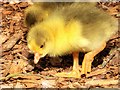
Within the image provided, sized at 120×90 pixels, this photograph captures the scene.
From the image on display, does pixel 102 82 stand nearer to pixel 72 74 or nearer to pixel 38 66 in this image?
pixel 72 74

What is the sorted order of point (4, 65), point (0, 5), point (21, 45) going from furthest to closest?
1. point (0, 5)
2. point (21, 45)
3. point (4, 65)

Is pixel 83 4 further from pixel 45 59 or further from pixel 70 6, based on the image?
pixel 45 59

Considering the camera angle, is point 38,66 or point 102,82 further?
point 38,66

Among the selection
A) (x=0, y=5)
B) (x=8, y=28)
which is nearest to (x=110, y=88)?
(x=8, y=28)

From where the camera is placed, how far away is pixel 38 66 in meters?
2.35

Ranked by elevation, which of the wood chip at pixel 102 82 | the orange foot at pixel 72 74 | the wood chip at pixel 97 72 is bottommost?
the wood chip at pixel 102 82

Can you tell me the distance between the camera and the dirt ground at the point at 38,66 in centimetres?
220

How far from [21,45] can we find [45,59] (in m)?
0.18

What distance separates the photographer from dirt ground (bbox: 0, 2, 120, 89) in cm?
220

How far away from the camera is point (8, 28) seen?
8.56 feet

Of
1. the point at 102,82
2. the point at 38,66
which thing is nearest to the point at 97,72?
the point at 102,82

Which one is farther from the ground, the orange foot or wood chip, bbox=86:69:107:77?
the orange foot

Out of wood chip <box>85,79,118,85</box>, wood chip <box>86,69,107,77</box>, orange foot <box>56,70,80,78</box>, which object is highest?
orange foot <box>56,70,80,78</box>

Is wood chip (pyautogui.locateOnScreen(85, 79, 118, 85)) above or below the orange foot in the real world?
below
